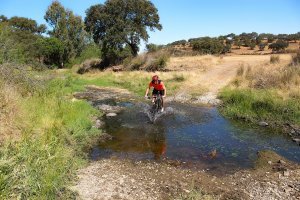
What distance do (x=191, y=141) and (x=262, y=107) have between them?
6.21 m

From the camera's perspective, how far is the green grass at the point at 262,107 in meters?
16.0

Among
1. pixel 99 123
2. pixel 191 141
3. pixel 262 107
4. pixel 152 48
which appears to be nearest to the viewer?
pixel 191 141

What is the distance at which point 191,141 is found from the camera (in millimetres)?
13148

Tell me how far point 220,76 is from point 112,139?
766 inches

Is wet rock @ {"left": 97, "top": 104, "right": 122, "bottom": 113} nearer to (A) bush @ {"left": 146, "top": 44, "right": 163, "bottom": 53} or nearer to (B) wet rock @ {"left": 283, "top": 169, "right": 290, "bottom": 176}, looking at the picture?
(B) wet rock @ {"left": 283, "top": 169, "right": 290, "bottom": 176}

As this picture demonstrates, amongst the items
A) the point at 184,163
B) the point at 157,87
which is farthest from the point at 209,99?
the point at 184,163

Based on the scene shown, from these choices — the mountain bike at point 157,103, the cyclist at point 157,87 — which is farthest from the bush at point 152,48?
the mountain bike at point 157,103

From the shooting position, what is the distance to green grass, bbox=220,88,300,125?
15977 millimetres

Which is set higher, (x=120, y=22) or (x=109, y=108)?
(x=120, y=22)

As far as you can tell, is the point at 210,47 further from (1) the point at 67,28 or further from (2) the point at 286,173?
(2) the point at 286,173

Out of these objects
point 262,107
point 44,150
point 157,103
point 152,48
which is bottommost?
point 262,107

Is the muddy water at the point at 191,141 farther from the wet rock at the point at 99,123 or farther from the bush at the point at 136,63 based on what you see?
the bush at the point at 136,63

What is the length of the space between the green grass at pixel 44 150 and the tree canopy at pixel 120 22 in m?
27.3

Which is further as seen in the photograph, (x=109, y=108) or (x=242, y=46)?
(x=242, y=46)
